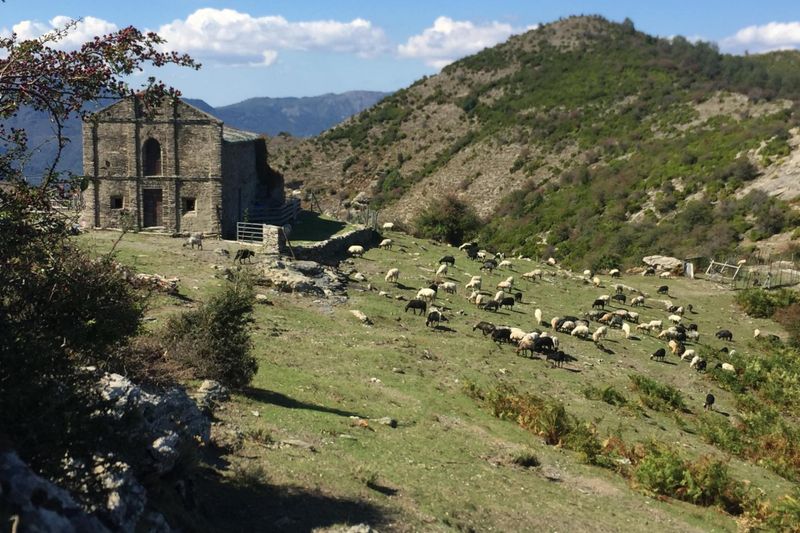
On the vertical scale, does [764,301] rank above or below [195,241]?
below

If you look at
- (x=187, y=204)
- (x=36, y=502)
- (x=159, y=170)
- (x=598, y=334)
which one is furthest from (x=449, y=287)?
(x=36, y=502)

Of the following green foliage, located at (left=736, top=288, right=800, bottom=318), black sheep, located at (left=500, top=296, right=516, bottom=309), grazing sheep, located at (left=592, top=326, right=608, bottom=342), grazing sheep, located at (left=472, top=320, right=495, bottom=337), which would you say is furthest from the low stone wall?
green foliage, located at (left=736, top=288, right=800, bottom=318)

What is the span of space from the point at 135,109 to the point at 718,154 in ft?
167

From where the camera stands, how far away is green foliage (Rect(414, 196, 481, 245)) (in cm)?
5384

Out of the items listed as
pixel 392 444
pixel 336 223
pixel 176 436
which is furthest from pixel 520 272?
A: pixel 176 436

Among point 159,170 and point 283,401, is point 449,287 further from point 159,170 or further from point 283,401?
point 283,401

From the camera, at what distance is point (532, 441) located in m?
17.3

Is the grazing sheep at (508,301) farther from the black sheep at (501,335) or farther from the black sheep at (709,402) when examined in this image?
the black sheep at (709,402)

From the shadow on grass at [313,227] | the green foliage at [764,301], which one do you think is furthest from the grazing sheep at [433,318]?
the green foliage at [764,301]

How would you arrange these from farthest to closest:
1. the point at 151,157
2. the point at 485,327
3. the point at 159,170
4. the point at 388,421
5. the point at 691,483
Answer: the point at 159,170, the point at 151,157, the point at 485,327, the point at 388,421, the point at 691,483

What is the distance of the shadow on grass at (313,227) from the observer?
1675 inches

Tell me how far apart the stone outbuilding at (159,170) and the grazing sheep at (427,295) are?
13.1 m

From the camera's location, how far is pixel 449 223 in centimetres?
5384

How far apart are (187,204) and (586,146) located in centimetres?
5128
